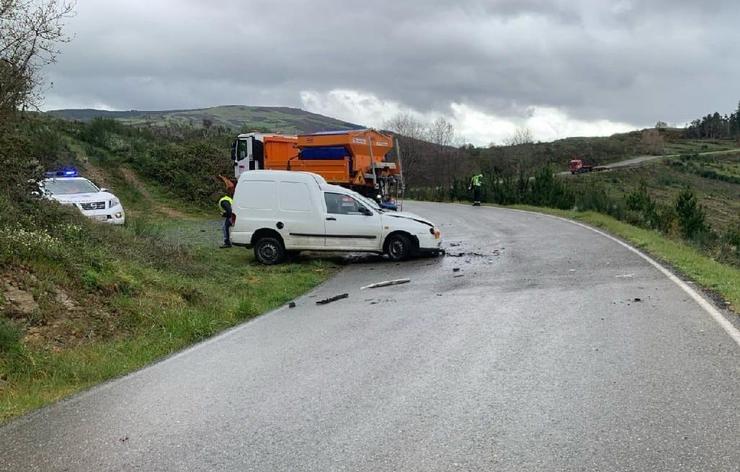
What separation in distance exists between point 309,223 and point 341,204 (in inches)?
33.2

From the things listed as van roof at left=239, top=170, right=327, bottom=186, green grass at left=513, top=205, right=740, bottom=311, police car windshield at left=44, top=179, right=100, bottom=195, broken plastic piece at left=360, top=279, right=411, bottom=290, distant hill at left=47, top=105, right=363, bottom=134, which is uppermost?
distant hill at left=47, top=105, right=363, bottom=134

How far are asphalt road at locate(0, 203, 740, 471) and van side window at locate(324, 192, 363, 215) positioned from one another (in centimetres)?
550

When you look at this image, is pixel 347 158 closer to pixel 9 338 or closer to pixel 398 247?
pixel 398 247

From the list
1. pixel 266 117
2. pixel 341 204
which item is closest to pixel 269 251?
pixel 341 204

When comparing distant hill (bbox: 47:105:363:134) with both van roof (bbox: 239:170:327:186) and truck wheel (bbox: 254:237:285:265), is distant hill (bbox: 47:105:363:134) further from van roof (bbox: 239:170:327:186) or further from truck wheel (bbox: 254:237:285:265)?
truck wheel (bbox: 254:237:285:265)

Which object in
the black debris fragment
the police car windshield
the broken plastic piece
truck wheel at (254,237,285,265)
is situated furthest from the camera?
the police car windshield

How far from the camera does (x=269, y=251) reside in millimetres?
14758

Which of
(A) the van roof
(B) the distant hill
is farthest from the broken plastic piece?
(B) the distant hill

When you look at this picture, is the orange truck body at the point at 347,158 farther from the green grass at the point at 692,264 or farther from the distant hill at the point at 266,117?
the distant hill at the point at 266,117

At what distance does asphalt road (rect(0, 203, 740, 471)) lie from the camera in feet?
13.7

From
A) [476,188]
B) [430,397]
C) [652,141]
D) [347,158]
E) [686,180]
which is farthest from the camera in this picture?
[652,141]

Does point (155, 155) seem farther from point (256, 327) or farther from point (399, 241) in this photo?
point (256, 327)

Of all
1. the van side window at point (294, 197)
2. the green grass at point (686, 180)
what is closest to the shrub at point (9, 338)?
the van side window at point (294, 197)

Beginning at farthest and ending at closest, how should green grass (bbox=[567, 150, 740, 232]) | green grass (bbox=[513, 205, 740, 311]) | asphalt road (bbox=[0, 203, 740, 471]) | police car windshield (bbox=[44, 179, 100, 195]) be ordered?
1. green grass (bbox=[567, 150, 740, 232])
2. police car windshield (bbox=[44, 179, 100, 195])
3. green grass (bbox=[513, 205, 740, 311])
4. asphalt road (bbox=[0, 203, 740, 471])
